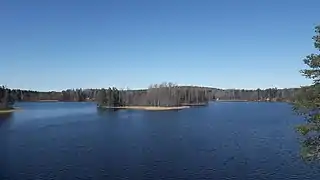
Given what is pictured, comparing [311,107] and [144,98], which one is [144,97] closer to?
[144,98]

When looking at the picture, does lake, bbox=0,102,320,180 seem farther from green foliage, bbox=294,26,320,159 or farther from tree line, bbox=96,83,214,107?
tree line, bbox=96,83,214,107

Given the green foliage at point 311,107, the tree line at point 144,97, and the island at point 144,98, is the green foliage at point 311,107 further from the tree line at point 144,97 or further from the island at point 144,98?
the tree line at point 144,97

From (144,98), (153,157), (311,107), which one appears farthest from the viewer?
(144,98)

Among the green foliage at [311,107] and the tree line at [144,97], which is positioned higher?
the tree line at [144,97]

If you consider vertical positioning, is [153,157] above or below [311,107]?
below

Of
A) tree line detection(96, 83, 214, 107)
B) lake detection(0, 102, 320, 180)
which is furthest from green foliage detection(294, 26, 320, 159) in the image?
tree line detection(96, 83, 214, 107)

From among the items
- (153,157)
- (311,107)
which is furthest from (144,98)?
(311,107)

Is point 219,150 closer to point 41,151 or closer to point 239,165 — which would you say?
point 239,165

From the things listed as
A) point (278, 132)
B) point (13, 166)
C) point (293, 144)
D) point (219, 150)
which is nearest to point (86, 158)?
point (13, 166)

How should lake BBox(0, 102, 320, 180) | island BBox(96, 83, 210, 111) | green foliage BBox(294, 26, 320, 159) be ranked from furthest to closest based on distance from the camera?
1. island BBox(96, 83, 210, 111)
2. lake BBox(0, 102, 320, 180)
3. green foliage BBox(294, 26, 320, 159)

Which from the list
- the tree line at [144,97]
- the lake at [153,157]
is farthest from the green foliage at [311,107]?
the tree line at [144,97]

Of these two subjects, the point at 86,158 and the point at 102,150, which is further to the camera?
the point at 102,150
